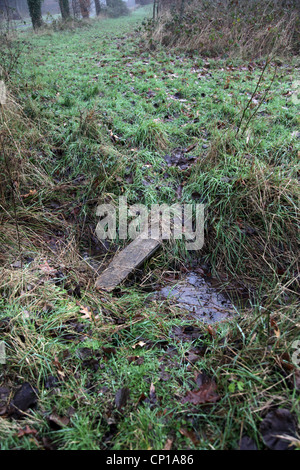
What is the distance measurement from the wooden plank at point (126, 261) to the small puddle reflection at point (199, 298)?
1.16ft

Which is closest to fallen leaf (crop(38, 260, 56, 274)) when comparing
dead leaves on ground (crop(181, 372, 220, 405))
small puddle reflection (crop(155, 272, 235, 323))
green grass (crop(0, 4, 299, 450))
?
green grass (crop(0, 4, 299, 450))

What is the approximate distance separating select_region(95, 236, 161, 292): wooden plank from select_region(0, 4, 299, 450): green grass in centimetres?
11

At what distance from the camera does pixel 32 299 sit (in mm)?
2195

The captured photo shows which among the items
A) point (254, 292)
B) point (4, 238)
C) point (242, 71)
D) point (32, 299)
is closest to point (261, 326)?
point (254, 292)

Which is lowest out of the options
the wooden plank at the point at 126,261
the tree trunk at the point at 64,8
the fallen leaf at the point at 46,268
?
the wooden plank at the point at 126,261

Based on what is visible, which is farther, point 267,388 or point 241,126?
point 241,126

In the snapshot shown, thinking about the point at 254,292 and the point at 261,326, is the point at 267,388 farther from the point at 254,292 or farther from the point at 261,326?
the point at 254,292

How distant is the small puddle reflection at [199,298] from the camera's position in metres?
2.52

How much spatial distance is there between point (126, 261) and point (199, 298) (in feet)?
2.54

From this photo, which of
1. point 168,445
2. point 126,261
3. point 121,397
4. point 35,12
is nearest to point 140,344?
point 121,397

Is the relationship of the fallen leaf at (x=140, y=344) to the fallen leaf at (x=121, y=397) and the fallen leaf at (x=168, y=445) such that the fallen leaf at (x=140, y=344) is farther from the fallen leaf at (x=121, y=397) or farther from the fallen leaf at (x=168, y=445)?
the fallen leaf at (x=168, y=445)

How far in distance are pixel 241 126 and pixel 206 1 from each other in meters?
7.10

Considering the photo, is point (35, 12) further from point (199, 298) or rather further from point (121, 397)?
point (121, 397)

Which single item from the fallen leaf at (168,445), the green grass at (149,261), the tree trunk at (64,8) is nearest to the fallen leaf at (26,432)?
the green grass at (149,261)
